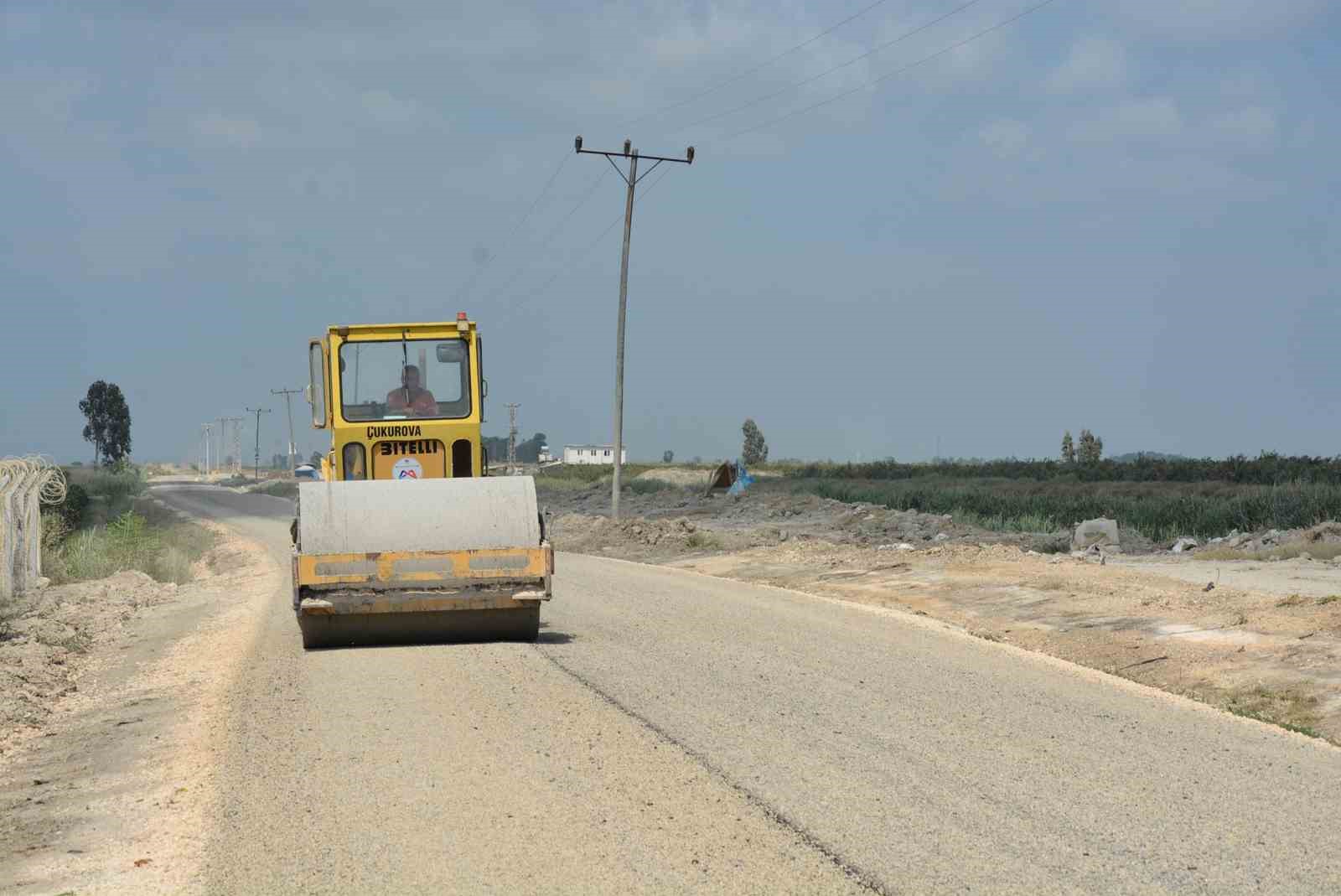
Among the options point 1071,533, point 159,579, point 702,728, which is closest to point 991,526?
point 1071,533

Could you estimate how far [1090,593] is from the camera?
58.5 ft

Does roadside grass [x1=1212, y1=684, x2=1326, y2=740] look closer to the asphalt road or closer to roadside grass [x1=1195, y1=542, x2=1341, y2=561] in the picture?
the asphalt road

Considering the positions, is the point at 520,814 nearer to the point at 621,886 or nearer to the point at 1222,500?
the point at 621,886

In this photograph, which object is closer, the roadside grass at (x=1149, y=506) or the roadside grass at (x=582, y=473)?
the roadside grass at (x=1149, y=506)

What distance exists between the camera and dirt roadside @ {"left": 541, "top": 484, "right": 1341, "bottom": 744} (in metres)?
12.0

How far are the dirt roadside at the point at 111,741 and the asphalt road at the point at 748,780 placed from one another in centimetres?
27

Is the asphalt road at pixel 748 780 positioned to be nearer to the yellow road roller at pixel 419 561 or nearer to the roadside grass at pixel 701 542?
the yellow road roller at pixel 419 561

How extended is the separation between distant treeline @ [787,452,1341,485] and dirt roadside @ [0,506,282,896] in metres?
31.9

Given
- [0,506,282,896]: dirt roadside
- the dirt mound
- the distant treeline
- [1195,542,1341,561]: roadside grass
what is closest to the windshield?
[0,506,282,896]: dirt roadside

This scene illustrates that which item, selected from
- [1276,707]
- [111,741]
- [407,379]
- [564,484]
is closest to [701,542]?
[407,379]

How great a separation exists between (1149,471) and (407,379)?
48864 mm

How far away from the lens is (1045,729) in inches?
369

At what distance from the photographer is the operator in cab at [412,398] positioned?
51.2ft

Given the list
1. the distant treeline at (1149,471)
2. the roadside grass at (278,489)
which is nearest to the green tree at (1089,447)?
the distant treeline at (1149,471)
